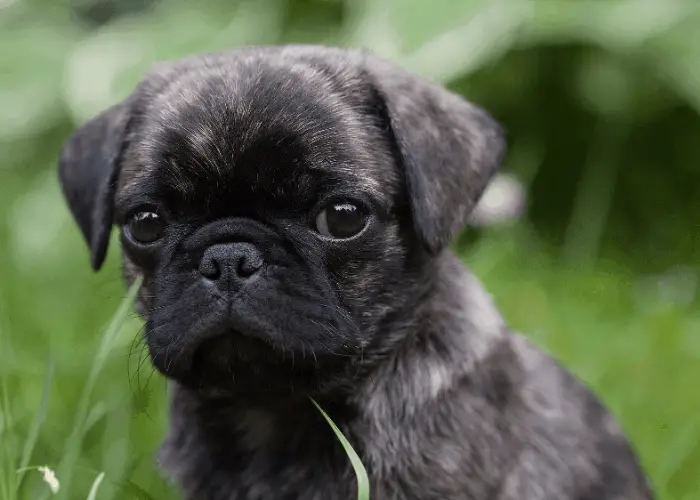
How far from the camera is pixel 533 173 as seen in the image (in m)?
7.17

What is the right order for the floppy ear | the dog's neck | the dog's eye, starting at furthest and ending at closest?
the floppy ear, the dog's neck, the dog's eye

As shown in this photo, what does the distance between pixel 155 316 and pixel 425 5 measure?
3927 millimetres

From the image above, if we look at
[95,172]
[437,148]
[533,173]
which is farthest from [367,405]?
A: [533,173]

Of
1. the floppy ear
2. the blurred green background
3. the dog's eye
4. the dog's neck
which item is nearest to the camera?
the dog's eye

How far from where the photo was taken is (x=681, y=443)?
421 cm

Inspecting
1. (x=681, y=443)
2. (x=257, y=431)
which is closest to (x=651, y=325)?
(x=681, y=443)

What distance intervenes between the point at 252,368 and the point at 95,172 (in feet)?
3.28

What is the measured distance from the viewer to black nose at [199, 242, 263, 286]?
9.18ft

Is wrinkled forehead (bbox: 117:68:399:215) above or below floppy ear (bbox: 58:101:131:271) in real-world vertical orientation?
above

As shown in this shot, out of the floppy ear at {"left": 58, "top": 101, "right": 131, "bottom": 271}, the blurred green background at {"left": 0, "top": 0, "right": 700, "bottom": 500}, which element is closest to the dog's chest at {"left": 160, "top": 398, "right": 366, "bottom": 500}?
the floppy ear at {"left": 58, "top": 101, "right": 131, "bottom": 271}

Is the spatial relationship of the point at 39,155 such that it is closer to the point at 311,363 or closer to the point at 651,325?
the point at 651,325

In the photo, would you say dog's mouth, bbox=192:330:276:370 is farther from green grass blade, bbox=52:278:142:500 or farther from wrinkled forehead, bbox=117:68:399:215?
wrinkled forehead, bbox=117:68:399:215

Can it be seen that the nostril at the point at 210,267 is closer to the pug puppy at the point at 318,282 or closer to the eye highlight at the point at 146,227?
the pug puppy at the point at 318,282

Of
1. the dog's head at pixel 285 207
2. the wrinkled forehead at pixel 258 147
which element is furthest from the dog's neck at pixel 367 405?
the wrinkled forehead at pixel 258 147
